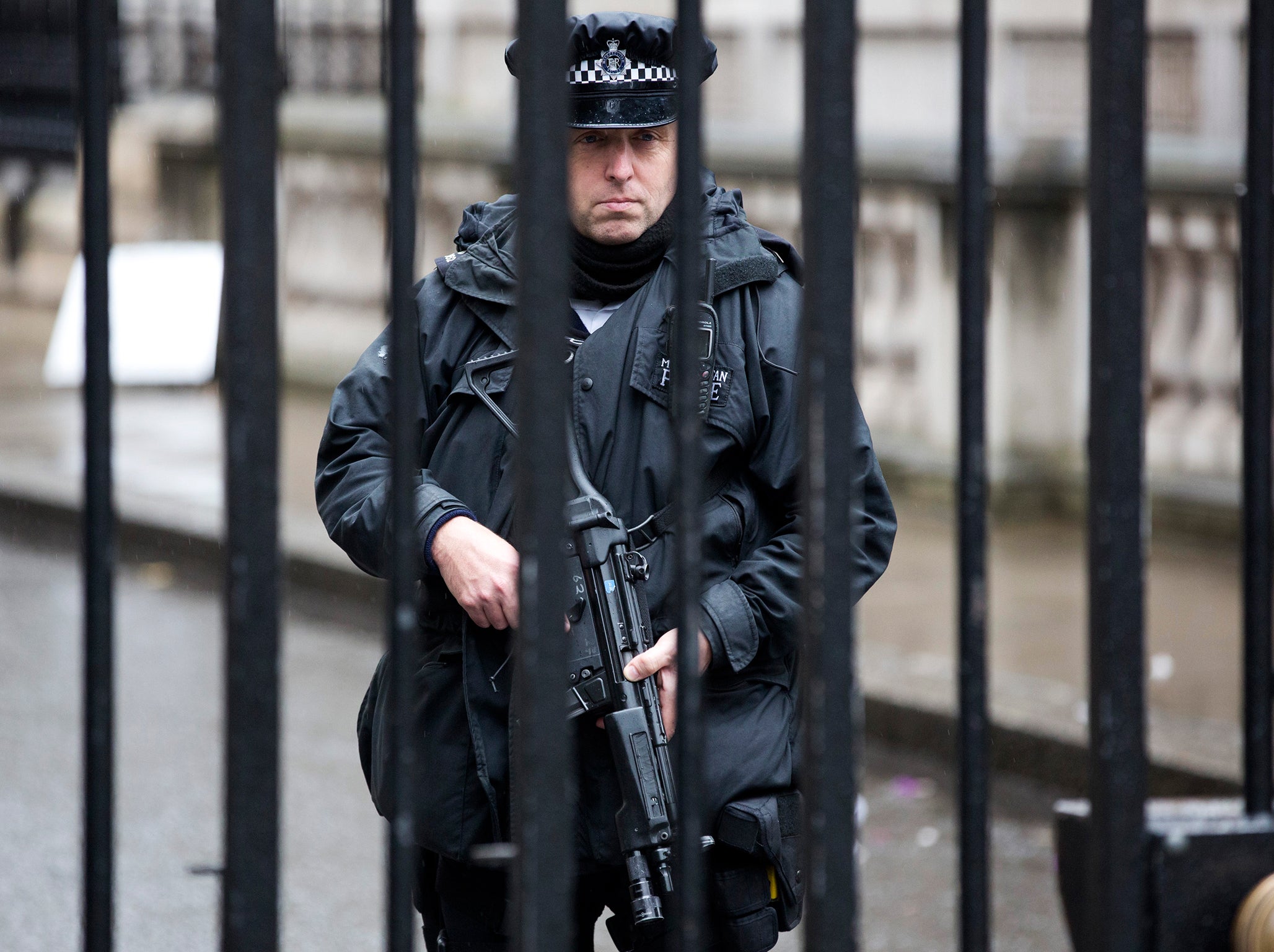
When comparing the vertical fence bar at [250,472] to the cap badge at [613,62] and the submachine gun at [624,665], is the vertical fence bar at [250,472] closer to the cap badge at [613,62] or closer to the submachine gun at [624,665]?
the submachine gun at [624,665]

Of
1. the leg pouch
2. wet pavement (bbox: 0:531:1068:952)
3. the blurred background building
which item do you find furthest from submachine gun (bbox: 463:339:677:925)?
the blurred background building

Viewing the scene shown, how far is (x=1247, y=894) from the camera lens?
1.42 metres

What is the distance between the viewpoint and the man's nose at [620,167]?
2.81 metres

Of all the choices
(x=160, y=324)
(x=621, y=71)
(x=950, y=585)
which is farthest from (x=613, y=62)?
(x=950, y=585)

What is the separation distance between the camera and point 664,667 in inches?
103

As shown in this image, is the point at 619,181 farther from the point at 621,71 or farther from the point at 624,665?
the point at 624,665

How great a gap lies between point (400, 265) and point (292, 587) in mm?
7279

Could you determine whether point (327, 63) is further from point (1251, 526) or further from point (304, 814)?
point (1251, 526)

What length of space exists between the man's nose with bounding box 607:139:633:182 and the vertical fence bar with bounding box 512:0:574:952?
1.49m

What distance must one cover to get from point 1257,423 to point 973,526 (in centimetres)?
24

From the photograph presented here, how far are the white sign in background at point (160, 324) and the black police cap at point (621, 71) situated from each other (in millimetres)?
716

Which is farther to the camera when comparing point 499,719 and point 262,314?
point 499,719

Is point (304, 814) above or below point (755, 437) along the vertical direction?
below

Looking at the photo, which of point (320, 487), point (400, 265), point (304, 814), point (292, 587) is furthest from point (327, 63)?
point (400, 265)
